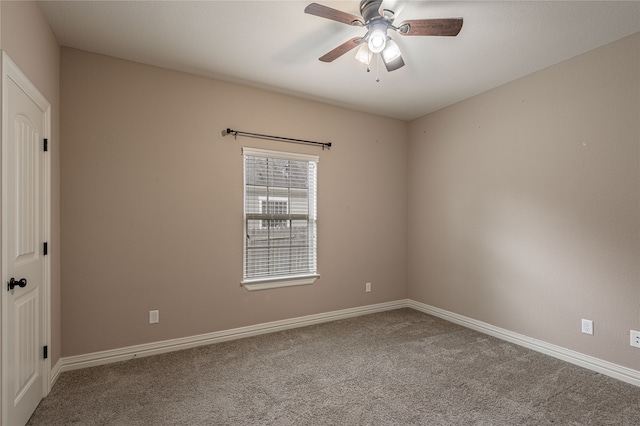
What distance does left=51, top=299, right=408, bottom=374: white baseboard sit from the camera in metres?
2.84

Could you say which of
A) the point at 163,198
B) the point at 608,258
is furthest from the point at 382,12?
the point at 608,258

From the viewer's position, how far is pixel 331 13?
199cm

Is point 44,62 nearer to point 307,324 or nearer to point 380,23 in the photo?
point 380,23

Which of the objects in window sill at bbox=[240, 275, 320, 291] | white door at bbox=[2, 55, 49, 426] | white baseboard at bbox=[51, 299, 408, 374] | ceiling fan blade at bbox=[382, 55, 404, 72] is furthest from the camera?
window sill at bbox=[240, 275, 320, 291]

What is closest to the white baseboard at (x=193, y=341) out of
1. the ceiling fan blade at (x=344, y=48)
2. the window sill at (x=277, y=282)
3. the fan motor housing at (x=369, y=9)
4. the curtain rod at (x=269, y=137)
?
the window sill at (x=277, y=282)

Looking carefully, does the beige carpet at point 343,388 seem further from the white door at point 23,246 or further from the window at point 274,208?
the window at point 274,208

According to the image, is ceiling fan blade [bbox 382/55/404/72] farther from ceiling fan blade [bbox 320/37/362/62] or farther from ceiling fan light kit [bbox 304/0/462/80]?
ceiling fan blade [bbox 320/37/362/62]

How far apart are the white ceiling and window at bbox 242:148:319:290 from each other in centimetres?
89

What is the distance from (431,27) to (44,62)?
278 cm

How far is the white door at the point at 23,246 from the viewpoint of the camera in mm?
1817

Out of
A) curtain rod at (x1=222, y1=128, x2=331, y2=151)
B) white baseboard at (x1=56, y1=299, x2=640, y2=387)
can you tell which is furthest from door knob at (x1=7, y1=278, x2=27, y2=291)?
curtain rod at (x1=222, y1=128, x2=331, y2=151)

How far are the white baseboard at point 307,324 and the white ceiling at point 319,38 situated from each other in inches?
106

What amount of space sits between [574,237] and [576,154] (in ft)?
2.49

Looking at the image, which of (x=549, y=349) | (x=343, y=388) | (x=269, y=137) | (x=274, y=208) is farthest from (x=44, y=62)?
(x=549, y=349)
